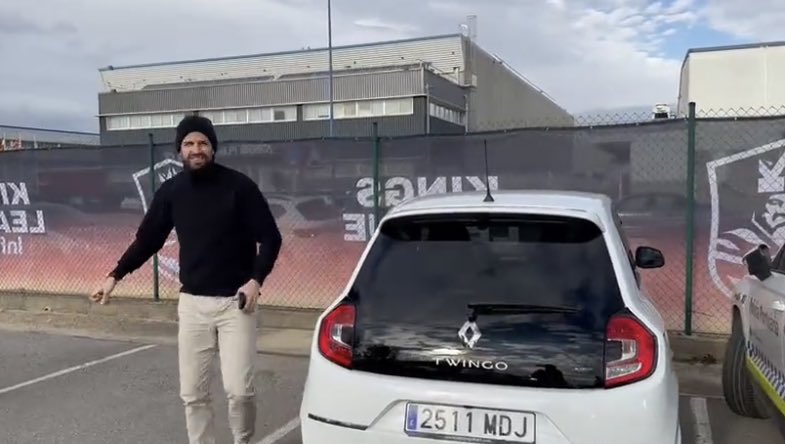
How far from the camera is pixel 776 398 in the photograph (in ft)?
12.8

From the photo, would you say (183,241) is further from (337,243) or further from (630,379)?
(337,243)

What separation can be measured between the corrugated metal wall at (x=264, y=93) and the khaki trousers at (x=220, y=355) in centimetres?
4892

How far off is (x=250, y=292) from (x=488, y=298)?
1.36 meters

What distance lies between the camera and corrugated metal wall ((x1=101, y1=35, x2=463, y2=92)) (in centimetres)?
6050

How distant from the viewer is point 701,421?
523 cm

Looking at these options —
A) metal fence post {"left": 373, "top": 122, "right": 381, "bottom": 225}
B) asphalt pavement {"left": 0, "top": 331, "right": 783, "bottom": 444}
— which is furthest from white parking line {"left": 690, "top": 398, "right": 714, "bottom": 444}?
metal fence post {"left": 373, "top": 122, "right": 381, "bottom": 225}

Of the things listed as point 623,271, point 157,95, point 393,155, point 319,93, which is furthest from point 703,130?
point 157,95

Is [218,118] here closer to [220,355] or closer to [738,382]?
[738,382]

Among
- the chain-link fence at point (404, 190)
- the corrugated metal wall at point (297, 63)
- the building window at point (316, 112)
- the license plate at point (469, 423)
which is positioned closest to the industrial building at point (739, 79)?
the chain-link fence at point (404, 190)

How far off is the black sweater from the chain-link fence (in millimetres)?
4036

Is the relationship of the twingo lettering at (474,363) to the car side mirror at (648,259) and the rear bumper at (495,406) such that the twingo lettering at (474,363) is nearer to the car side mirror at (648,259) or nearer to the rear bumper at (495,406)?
the rear bumper at (495,406)

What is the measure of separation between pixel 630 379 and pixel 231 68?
67.7 metres

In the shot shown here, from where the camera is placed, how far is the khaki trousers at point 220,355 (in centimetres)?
391

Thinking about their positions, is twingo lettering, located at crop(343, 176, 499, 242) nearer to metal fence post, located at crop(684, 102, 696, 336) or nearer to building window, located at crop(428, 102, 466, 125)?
metal fence post, located at crop(684, 102, 696, 336)
